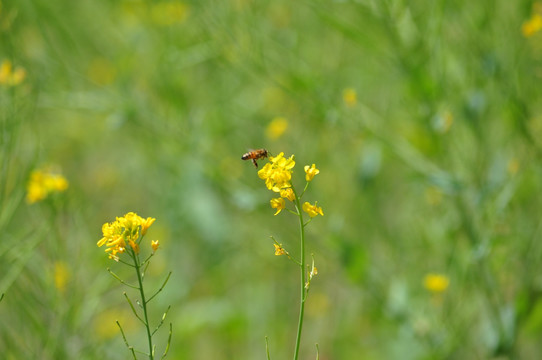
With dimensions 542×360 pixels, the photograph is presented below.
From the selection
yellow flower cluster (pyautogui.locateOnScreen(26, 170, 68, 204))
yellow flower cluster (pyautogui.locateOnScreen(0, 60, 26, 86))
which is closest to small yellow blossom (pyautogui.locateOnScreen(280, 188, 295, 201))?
yellow flower cluster (pyautogui.locateOnScreen(26, 170, 68, 204))

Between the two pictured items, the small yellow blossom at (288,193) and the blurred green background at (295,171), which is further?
the blurred green background at (295,171)

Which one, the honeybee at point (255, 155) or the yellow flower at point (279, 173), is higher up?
the honeybee at point (255, 155)

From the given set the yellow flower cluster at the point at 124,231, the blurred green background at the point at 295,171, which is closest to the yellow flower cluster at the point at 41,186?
the blurred green background at the point at 295,171

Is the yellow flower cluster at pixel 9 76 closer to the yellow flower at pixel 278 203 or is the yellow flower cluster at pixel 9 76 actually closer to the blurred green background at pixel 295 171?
the blurred green background at pixel 295 171

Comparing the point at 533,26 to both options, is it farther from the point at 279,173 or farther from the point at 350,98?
the point at 279,173

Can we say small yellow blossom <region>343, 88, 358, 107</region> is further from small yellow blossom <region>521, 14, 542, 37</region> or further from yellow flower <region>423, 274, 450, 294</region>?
yellow flower <region>423, 274, 450, 294</region>

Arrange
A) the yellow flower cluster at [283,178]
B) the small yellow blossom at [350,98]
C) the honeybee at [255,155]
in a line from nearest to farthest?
the yellow flower cluster at [283,178]
the honeybee at [255,155]
the small yellow blossom at [350,98]

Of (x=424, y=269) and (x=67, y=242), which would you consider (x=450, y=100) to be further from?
(x=67, y=242)
